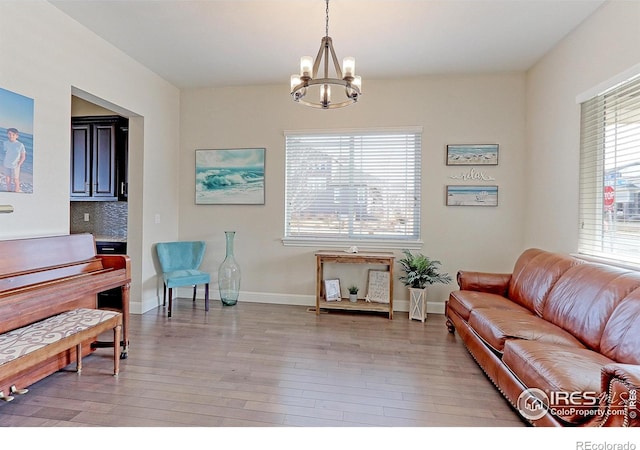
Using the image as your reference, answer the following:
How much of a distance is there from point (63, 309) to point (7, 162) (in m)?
1.21

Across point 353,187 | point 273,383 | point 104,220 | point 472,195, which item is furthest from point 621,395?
point 104,220

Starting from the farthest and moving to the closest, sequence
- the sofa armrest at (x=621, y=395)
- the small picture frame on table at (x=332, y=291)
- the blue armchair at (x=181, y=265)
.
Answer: the small picture frame on table at (x=332, y=291)
the blue armchair at (x=181, y=265)
the sofa armrest at (x=621, y=395)

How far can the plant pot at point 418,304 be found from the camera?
3900mm

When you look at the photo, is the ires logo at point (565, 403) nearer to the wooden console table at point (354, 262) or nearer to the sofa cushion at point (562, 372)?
the sofa cushion at point (562, 372)

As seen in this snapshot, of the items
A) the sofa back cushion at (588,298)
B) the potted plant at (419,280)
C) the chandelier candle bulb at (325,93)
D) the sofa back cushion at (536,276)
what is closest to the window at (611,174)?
the sofa back cushion at (536,276)

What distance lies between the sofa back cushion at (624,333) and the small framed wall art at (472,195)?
2308 mm

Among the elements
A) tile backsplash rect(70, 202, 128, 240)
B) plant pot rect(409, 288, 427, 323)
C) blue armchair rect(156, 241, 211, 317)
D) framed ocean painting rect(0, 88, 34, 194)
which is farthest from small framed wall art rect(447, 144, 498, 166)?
tile backsplash rect(70, 202, 128, 240)

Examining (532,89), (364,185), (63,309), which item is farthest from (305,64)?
(532,89)

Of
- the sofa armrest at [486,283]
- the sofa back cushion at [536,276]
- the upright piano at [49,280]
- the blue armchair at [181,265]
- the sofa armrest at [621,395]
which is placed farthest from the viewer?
the blue armchair at [181,265]

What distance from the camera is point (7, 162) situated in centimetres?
252

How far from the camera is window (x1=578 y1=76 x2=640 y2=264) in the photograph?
2502mm

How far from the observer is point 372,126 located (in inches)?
171

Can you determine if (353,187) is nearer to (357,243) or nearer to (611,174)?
(357,243)
